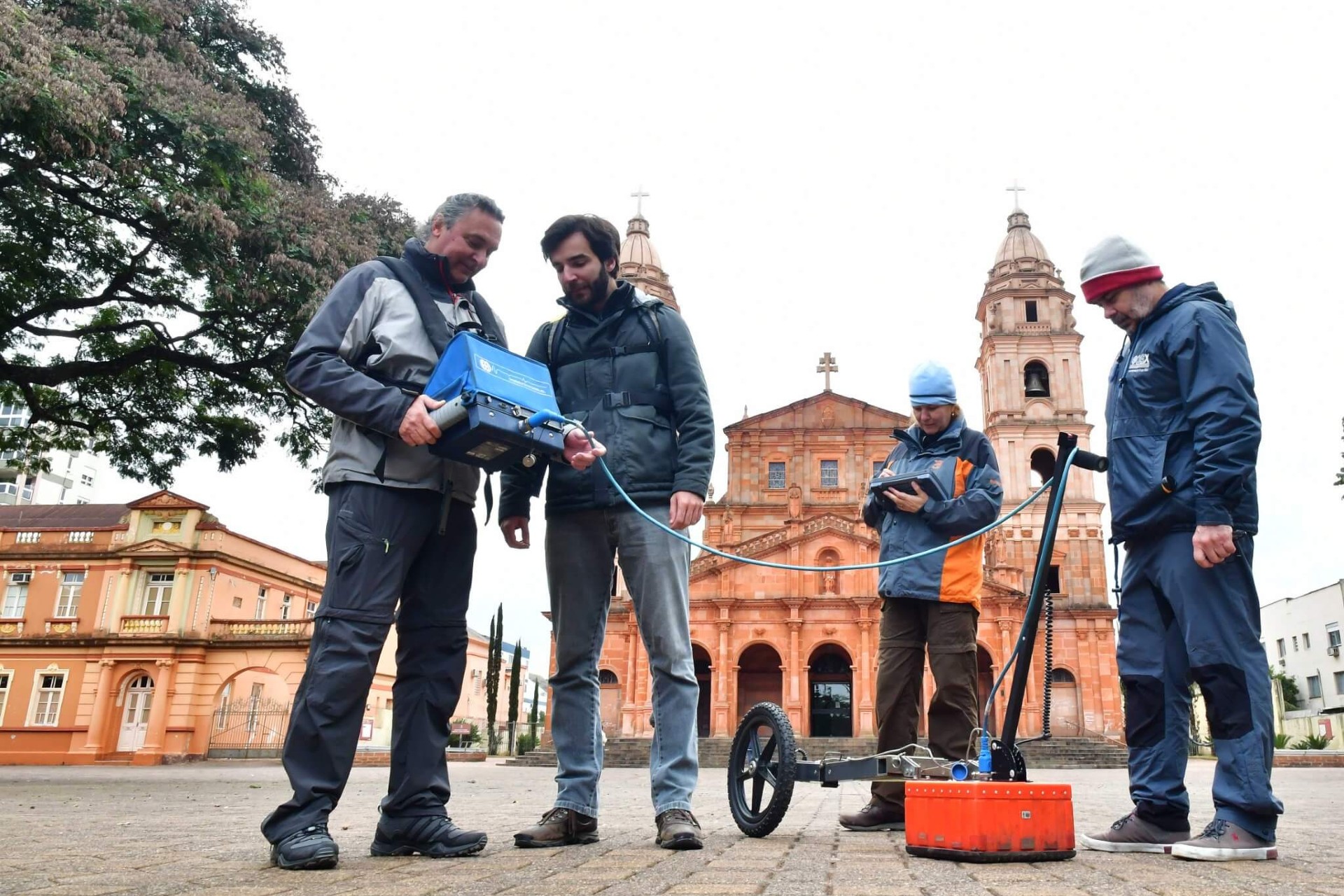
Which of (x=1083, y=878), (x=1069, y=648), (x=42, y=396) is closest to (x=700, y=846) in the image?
(x=1083, y=878)

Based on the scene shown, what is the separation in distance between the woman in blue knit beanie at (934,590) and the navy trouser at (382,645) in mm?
1955

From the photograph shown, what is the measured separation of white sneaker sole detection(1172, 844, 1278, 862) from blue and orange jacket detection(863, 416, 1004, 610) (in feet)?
4.89

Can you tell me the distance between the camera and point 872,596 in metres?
36.2

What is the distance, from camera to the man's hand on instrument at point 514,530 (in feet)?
13.0

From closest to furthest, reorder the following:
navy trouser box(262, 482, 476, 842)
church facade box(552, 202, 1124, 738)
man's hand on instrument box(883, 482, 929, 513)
→ navy trouser box(262, 482, 476, 842), man's hand on instrument box(883, 482, 929, 513), church facade box(552, 202, 1124, 738)

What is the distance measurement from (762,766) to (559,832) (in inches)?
36.7

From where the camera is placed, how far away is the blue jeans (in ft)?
11.5

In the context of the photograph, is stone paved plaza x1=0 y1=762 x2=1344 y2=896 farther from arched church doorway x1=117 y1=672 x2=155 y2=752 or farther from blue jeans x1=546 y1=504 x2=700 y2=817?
arched church doorway x1=117 y1=672 x2=155 y2=752

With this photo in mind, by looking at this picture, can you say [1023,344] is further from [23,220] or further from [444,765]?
[444,765]

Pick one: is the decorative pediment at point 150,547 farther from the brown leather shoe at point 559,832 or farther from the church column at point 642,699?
the brown leather shoe at point 559,832

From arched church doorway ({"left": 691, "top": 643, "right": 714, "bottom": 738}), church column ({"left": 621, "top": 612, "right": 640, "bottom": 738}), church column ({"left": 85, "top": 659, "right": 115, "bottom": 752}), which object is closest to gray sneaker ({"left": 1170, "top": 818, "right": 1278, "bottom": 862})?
church column ({"left": 621, "top": 612, "right": 640, "bottom": 738})

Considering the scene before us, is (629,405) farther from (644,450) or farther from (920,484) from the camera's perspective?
(920,484)

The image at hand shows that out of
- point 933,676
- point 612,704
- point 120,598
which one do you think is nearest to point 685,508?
point 933,676

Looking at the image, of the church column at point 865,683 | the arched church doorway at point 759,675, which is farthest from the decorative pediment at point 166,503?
the church column at point 865,683
